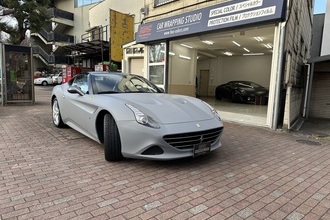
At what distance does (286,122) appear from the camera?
650cm

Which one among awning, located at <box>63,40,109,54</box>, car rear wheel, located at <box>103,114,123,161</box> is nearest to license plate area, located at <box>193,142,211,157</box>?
car rear wheel, located at <box>103,114,123,161</box>

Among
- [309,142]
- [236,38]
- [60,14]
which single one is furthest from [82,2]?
[309,142]

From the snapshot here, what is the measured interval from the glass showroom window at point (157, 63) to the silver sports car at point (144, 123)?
5883 mm

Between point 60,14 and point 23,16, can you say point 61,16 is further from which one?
point 23,16

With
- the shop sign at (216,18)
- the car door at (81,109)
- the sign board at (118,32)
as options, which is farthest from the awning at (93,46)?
the car door at (81,109)

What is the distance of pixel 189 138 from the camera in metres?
3.28

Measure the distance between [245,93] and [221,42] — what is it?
10.5 ft

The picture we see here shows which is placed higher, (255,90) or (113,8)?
(113,8)

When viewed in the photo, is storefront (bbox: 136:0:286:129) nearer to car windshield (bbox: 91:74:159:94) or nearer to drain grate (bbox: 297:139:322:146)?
drain grate (bbox: 297:139:322:146)

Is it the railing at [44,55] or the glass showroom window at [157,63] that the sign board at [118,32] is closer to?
the glass showroom window at [157,63]

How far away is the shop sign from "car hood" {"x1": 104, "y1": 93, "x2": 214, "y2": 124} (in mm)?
3618

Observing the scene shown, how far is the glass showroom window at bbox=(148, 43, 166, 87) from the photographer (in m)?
10.1

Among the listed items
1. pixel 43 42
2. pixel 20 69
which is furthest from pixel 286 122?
pixel 43 42

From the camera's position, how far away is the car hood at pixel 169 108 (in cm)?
331
